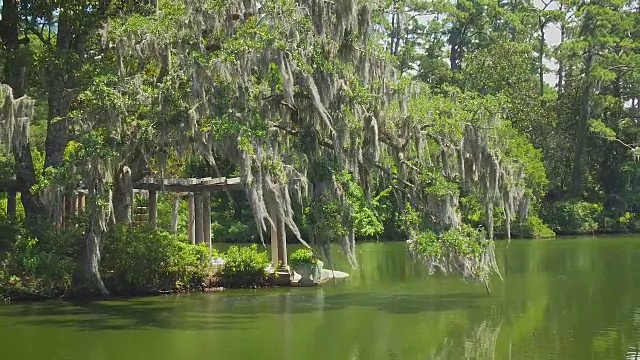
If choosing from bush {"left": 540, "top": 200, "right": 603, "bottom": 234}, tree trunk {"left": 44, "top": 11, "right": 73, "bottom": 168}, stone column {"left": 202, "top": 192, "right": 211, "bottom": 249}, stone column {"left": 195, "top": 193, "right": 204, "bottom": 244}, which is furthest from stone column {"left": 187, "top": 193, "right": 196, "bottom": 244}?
bush {"left": 540, "top": 200, "right": 603, "bottom": 234}

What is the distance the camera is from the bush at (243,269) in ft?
58.9

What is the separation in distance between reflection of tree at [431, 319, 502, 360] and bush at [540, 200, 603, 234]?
91.6 ft

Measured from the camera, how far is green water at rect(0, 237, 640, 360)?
10758mm

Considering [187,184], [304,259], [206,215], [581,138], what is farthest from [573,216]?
[187,184]

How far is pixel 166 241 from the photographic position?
16938 millimetres

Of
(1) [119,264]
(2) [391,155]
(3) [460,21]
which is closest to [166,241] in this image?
(1) [119,264]

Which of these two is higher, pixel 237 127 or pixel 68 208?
pixel 237 127

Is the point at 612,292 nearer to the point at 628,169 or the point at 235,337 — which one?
the point at 235,337

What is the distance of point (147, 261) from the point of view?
16734 mm

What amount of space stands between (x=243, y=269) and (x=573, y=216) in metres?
24.8

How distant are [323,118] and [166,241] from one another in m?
4.31

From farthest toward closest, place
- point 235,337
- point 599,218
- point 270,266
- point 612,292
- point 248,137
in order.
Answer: point 599,218
point 270,266
point 612,292
point 248,137
point 235,337

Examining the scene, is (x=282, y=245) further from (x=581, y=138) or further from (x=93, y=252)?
(x=581, y=138)

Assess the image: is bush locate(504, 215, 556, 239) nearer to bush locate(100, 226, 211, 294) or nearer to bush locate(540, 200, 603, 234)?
bush locate(540, 200, 603, 234)
